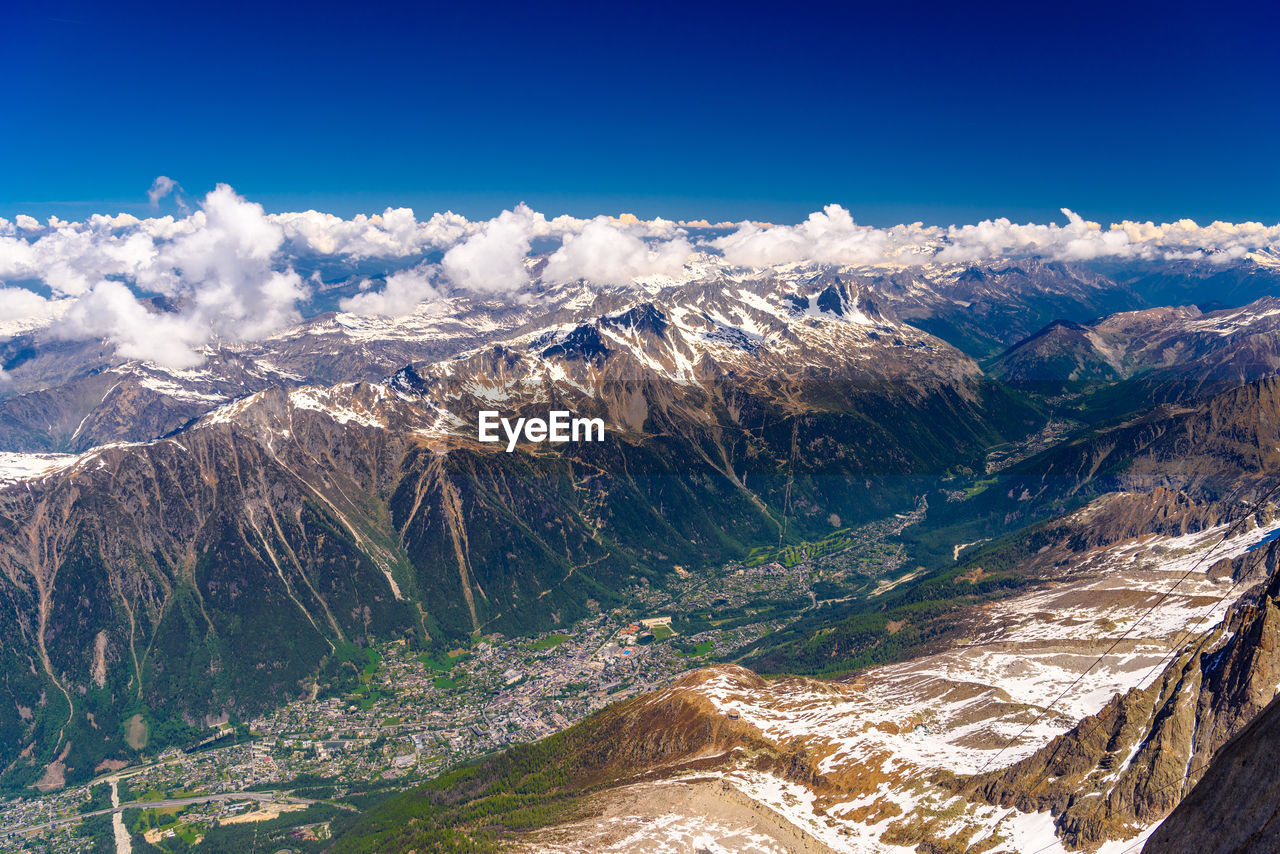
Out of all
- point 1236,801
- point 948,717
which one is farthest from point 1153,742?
point 1236,801

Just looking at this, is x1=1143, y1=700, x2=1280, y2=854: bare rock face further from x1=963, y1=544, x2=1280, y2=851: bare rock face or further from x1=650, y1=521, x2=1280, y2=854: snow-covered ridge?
x1=650, y1=521, x2=1280, y2=854: snow-covered ridge

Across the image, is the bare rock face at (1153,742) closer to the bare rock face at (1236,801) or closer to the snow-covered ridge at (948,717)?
the snow-covered ridge at (948,717)

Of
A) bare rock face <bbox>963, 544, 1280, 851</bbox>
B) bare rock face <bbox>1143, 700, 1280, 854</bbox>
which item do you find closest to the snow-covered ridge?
bare rock face <bbox>963, 544, 1280, 851</bbox>

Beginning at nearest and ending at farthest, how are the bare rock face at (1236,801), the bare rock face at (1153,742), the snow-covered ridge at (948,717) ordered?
the bare rock face at (1236,801), the bare rock face at (1153,742), the snow-covered ridge at (948,717)

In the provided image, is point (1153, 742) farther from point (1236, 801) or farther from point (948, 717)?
point (1236, 801)

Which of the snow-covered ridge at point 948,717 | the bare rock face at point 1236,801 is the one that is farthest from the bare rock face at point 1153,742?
the bare rock face at point 1236,801

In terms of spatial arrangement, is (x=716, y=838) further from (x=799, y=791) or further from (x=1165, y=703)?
(x=1165, y=703)

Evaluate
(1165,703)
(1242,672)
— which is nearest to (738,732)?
(1165,703)

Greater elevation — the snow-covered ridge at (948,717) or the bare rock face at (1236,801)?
the bare rock face at (1236,801)
